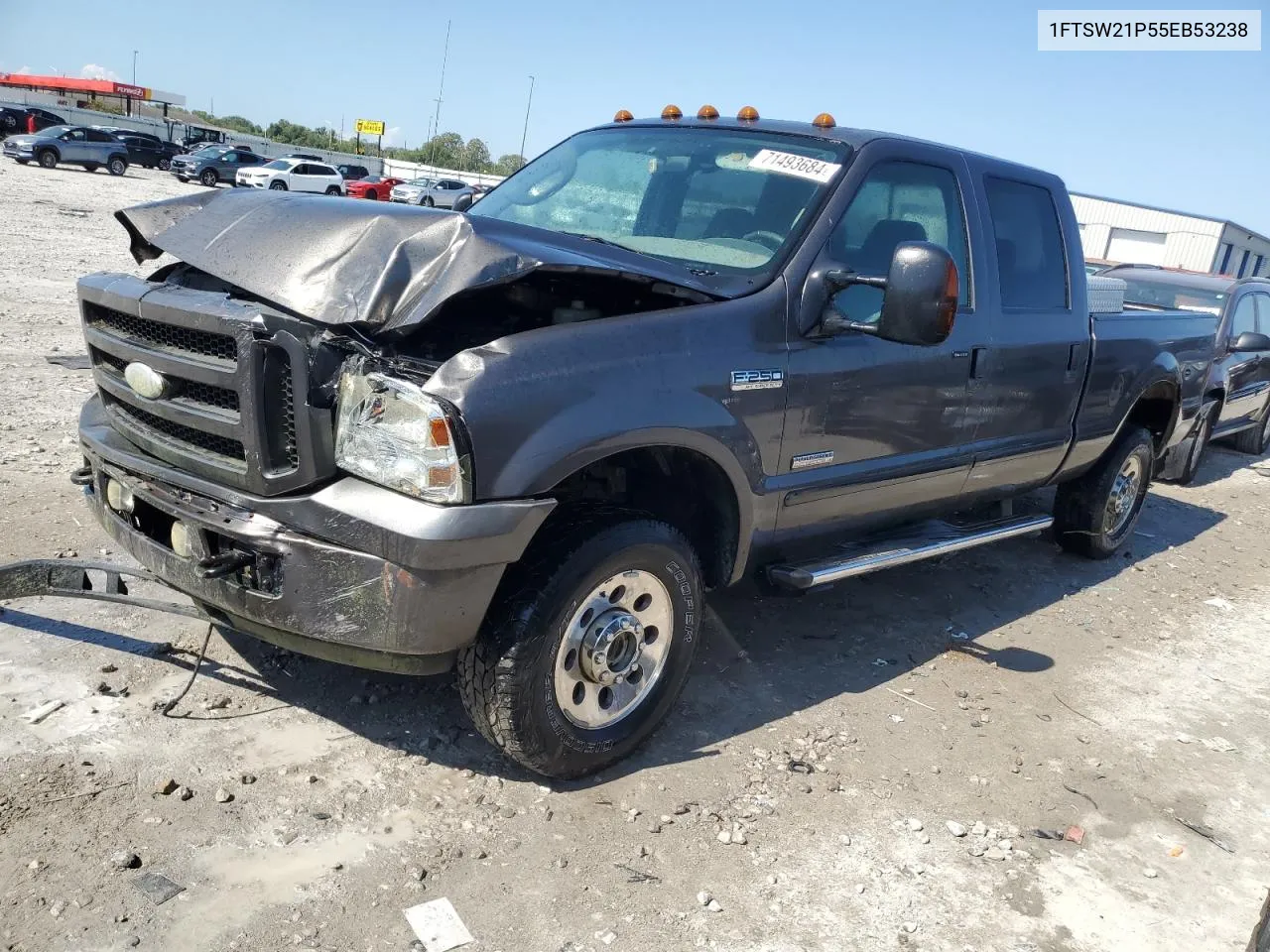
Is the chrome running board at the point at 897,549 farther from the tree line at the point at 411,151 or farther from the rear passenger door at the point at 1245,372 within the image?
the tree line at the point at 411,151

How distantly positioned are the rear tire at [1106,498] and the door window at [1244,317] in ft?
11.9

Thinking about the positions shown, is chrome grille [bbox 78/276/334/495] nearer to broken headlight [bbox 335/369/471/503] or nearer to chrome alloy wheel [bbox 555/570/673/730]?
broken headlight [bbox 335/369/471/503]

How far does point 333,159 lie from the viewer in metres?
53.2

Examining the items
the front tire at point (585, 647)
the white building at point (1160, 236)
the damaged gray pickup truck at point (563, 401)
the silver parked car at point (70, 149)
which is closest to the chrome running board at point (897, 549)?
the damaged gray pickup truck at point (563, 401)

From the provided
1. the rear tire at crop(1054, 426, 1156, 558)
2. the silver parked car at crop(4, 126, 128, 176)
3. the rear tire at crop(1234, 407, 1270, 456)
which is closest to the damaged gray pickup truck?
the rear tire at crop(1054, 426, 1156, 558)

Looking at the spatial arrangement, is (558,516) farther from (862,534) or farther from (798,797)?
(862,534)

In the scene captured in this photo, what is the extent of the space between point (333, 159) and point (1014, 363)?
178 feet

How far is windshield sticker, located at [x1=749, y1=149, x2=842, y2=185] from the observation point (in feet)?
12.7

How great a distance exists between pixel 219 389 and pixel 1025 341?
355 centimetres

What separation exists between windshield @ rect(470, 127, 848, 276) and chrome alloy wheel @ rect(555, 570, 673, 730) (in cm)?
122

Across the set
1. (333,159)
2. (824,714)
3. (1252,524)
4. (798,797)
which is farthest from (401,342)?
(333,159)

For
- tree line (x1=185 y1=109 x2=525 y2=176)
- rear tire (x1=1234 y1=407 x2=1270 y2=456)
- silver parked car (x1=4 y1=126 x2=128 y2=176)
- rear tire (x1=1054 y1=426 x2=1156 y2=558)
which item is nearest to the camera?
rear tire (x1=1054 y1=426 x2=1156 y2=558)

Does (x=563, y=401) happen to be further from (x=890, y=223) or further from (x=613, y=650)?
Result: (x=890, y=223)

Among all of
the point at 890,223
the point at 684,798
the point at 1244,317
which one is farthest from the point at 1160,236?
the point at 684,798
